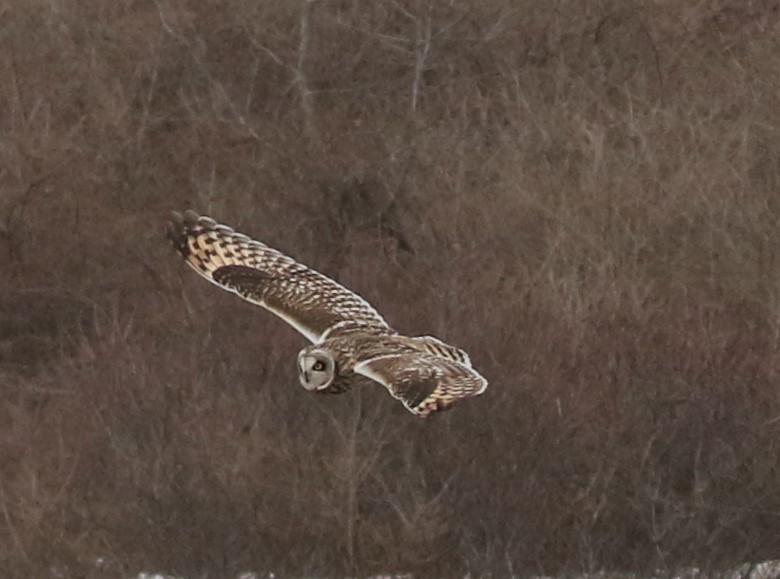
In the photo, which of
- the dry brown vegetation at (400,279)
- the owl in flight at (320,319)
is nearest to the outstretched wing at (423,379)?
the owl in flight at (320,319)

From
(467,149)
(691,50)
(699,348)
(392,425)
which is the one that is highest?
(691,50)

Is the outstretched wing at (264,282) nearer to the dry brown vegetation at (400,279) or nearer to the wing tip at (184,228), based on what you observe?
the wing tip at (184,228)

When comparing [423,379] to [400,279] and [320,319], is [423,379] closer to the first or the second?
[320,319]

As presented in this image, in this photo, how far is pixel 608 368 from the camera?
599 centimetres

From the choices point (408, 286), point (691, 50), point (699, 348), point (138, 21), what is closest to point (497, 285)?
point (408, 286)

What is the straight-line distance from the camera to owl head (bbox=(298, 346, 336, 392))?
13.4 ft

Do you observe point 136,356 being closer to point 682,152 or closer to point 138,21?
point 138,21

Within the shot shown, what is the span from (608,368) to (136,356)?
174 cm

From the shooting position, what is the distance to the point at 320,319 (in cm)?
434

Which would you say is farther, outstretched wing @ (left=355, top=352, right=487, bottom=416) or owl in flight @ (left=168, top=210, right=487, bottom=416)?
owl in flight @ (left=168, top=210, right=487, bottom=416)

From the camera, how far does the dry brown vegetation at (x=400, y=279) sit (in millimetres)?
5902

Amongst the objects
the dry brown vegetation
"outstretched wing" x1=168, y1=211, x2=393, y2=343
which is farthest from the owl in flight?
the dry brown vegetation

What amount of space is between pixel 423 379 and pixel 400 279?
2210 mm

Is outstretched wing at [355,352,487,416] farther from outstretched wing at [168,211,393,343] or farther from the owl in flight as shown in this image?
outstretched wing at [168,211,393,343]
